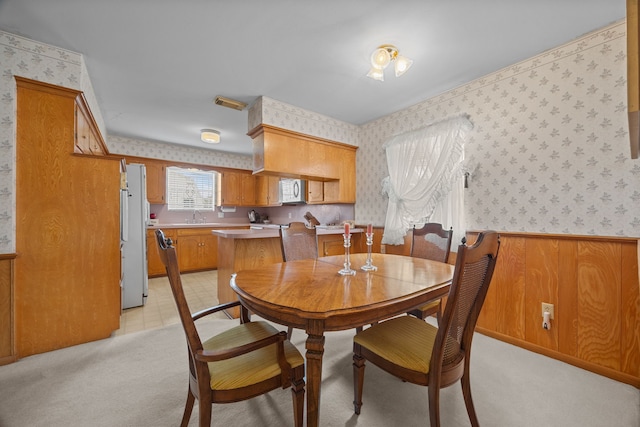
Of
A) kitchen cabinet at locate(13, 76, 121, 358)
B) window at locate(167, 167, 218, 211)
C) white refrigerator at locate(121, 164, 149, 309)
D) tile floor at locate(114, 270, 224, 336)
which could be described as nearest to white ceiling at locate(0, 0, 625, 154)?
kitchen cabinet at locate(13, 76, 121, 358)

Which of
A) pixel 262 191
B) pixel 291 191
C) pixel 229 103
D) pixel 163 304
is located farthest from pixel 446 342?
pixel 262 191

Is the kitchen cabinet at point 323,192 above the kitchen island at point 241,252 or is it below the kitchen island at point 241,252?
above

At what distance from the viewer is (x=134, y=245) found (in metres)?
3.18

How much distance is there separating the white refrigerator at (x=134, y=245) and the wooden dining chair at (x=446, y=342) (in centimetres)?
292

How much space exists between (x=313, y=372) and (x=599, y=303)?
2203 mm

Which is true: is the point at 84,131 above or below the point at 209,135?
below

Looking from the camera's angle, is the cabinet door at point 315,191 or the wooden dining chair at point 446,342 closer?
the wooden dining chair at point 446,342

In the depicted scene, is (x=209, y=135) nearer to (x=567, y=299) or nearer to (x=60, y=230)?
(x=60, y=230)

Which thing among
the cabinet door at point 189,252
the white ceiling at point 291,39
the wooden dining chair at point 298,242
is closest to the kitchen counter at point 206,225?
the cabinet door at point 189,252

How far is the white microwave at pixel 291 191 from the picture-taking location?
14.4 ft

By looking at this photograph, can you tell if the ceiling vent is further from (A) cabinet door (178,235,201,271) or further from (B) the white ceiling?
(A) cabinet door (178,235,201,271)

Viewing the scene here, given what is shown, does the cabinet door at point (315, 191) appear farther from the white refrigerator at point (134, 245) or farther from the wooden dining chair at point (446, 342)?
the wooden dining chair at point (446, 342)

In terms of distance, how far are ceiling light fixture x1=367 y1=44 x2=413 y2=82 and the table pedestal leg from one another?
2002 mm

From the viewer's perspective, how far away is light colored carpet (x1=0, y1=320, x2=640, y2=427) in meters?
1.41
